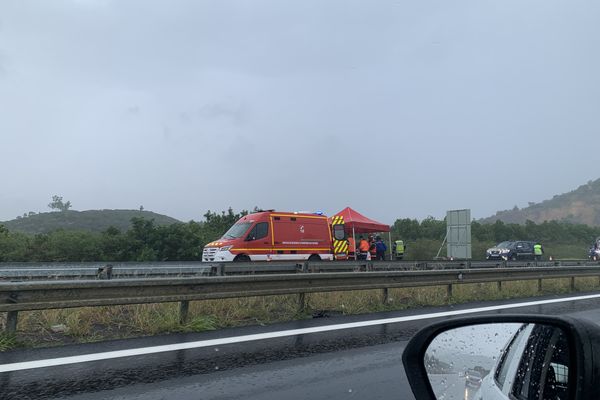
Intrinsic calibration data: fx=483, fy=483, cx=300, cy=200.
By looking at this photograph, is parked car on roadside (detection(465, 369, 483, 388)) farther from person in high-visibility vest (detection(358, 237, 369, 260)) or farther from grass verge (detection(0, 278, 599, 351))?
person in high-visibility vest (detection(358, 237, 369, 260))

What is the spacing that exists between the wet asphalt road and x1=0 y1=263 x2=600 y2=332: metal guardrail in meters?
0.66

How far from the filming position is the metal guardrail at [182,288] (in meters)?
6.24

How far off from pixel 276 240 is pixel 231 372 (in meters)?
15.6

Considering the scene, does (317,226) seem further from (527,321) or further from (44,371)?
(527,321)

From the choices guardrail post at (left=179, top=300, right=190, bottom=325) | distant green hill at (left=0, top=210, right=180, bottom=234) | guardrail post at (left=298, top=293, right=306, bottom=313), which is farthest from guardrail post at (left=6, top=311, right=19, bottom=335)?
distant green hill at (left=0, top=210, right=180, bottom=234)

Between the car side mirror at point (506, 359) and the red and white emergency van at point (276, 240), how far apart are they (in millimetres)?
17071

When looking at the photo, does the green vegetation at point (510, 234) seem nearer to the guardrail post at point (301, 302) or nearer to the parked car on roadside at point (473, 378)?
the guardrail post at point (301, 302)

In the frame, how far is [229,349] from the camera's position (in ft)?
19.7

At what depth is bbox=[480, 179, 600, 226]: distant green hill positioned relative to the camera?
13812cm

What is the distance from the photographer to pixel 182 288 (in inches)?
294

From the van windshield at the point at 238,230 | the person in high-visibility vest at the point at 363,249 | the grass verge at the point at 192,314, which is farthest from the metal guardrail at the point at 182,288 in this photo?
the person in high-visibility vest at the point at 363,249

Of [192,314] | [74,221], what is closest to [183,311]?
[192,314]

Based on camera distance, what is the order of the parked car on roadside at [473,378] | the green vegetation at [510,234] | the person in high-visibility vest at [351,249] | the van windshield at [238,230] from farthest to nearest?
the green vegetation at [510,234] < the person in high-visibility vest at [351,249] < the van windshield at [238,230] < the parked car on roadside at [473,378]

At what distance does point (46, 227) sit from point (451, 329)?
72.6 m
